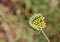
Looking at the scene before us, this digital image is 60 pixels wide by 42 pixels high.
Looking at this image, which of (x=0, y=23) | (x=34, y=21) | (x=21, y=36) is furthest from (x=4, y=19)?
(x=34, y=21)

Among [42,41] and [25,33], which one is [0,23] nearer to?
[25,33]

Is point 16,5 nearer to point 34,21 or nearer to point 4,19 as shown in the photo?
point 4,19

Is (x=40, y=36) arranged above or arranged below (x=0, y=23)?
below

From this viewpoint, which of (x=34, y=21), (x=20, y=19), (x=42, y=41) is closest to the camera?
(x=34, y=21)

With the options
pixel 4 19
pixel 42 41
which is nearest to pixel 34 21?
pixel 42 41

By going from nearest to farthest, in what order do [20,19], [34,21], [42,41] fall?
[34,21] < [42,41] < [20,19]

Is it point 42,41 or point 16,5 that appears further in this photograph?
point 16,5

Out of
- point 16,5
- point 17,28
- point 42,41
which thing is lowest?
point 42,41
